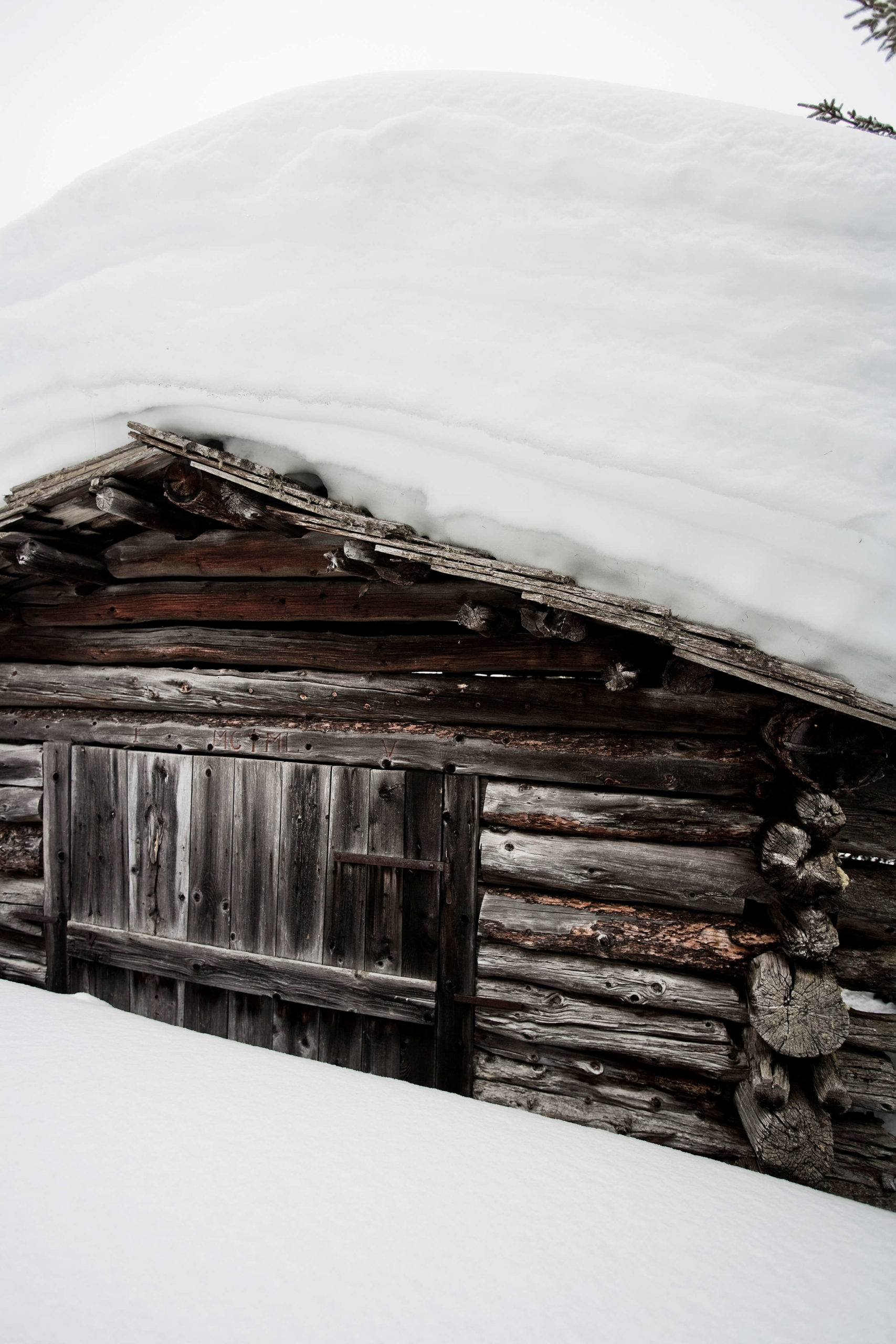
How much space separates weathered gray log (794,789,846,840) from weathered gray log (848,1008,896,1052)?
813mm

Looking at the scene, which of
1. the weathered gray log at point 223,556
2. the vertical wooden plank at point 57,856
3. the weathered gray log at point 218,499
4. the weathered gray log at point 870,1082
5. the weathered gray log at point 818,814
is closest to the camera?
the weathered gray log at point 818,814

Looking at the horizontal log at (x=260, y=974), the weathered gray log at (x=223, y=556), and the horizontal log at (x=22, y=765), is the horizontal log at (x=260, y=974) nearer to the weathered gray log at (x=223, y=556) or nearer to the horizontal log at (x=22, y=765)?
the horizontal log at (x=22, y=765)

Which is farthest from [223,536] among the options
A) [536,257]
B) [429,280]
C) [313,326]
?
[536,257]

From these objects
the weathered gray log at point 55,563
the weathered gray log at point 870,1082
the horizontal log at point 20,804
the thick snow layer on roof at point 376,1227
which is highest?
the weathered gray log at point 55,563

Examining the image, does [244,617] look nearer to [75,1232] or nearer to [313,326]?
[313,326]

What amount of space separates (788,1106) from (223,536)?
3392mm

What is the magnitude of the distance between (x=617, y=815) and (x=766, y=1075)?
1.09 m

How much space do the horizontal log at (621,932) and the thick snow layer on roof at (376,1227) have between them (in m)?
0.70

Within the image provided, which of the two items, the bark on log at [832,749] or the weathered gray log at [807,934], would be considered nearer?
the bark on log at [832,749]

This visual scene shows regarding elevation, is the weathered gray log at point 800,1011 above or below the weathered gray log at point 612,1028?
above

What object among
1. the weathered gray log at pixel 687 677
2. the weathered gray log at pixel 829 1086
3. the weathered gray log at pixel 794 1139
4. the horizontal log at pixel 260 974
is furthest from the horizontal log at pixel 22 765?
the weathered gray log at pixel 829 1086

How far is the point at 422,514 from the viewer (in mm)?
2900

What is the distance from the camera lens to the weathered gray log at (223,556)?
3467 mm

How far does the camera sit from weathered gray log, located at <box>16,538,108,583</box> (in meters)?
3.50
